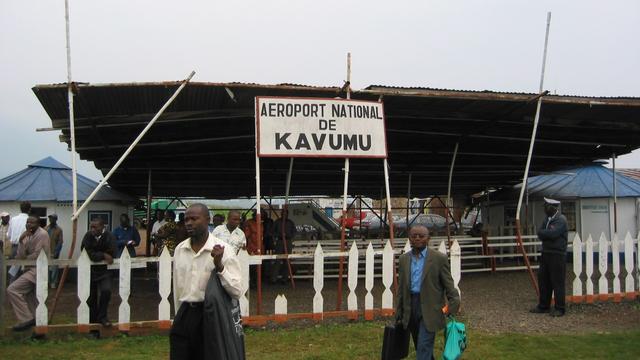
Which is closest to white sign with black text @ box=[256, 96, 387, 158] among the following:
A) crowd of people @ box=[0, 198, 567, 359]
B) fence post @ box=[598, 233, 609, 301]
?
crowd of people @ box=[0, 198, 567, 359]

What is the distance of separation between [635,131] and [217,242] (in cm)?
1088

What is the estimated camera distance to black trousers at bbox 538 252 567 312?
8.09 m

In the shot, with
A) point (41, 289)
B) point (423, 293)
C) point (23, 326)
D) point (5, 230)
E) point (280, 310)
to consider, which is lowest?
point (23, 326)

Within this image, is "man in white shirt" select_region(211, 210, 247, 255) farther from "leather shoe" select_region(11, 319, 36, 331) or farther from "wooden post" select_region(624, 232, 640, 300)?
"wooden post" select_region(624, 232, 640, 300)

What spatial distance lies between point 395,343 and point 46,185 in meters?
12.6

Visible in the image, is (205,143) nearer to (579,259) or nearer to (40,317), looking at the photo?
(40,317)

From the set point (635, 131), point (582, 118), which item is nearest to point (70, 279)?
point (582, 118)

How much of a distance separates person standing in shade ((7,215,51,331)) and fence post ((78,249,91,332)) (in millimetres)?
818

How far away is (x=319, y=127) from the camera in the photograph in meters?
8.05

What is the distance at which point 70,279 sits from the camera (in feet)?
41.8

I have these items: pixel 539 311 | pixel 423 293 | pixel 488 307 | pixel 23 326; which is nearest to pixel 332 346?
pixel 423 293

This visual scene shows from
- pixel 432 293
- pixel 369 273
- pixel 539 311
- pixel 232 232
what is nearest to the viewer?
pixel 432 293

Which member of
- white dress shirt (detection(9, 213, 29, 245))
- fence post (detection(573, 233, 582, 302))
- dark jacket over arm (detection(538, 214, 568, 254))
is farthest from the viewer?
white dress shirt (detection(9, 213, 29, 245))

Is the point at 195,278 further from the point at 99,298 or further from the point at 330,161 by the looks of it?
the point at 330,161
